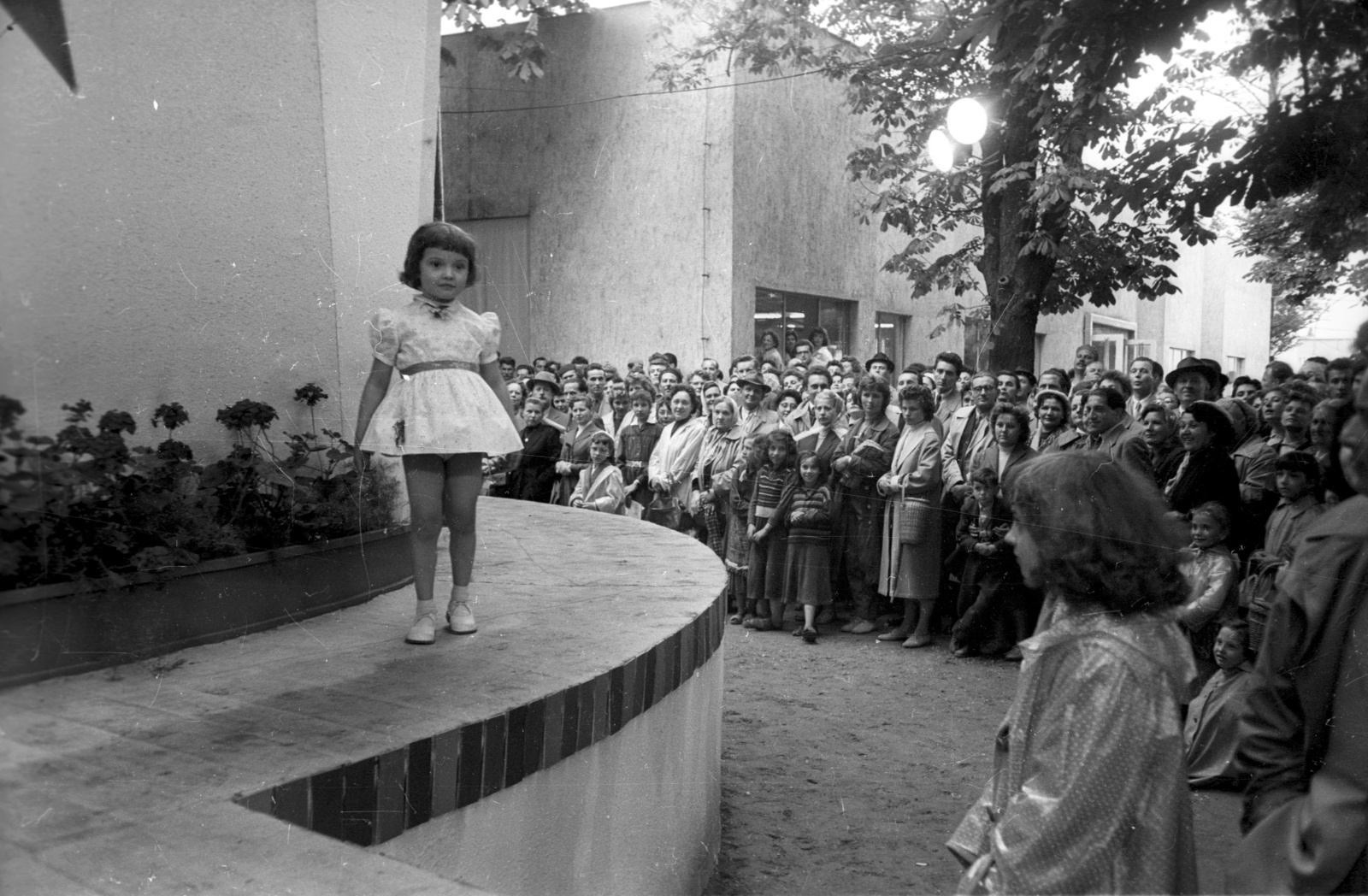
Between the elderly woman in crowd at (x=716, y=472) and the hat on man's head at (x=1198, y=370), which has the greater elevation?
the hat on man's head at (x=1198, y=370)

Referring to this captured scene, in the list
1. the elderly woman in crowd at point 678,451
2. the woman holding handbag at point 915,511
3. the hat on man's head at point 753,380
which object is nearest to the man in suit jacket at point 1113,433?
the woman holding handbag at point 915,511

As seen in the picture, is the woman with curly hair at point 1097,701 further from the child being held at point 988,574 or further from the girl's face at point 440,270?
the girl's face at point 440,270

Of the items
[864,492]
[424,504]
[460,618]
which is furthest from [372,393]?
[864,492]

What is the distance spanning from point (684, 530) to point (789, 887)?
4.35 m

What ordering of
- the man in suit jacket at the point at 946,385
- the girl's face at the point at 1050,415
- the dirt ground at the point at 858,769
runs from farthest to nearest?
the man in suit jacket at the point at 946,385
the dirt ground at the point at 858,769
the girl's face at the point at 1050,415

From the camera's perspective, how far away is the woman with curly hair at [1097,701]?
1.39 metres

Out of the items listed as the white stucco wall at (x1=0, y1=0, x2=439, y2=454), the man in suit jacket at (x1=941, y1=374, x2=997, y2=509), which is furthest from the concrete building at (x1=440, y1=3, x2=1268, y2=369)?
the man in suit jacket at (x1=941, y1=374, x2=997, y2=509)

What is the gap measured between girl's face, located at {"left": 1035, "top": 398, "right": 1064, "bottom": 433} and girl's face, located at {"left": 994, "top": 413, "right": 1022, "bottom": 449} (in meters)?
0.12

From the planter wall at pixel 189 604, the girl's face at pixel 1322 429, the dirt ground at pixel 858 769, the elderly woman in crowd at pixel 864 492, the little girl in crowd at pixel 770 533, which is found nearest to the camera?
the girl's face at pixel 1322 429

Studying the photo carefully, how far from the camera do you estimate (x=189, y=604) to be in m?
2.72

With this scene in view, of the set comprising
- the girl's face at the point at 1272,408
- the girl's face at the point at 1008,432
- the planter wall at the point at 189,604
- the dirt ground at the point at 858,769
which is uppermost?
the girl's face at the point at 1272,408

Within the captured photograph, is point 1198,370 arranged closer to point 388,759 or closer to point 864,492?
point 388,759

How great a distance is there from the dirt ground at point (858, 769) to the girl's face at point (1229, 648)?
0.35 metres

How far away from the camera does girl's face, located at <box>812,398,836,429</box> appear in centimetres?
661
